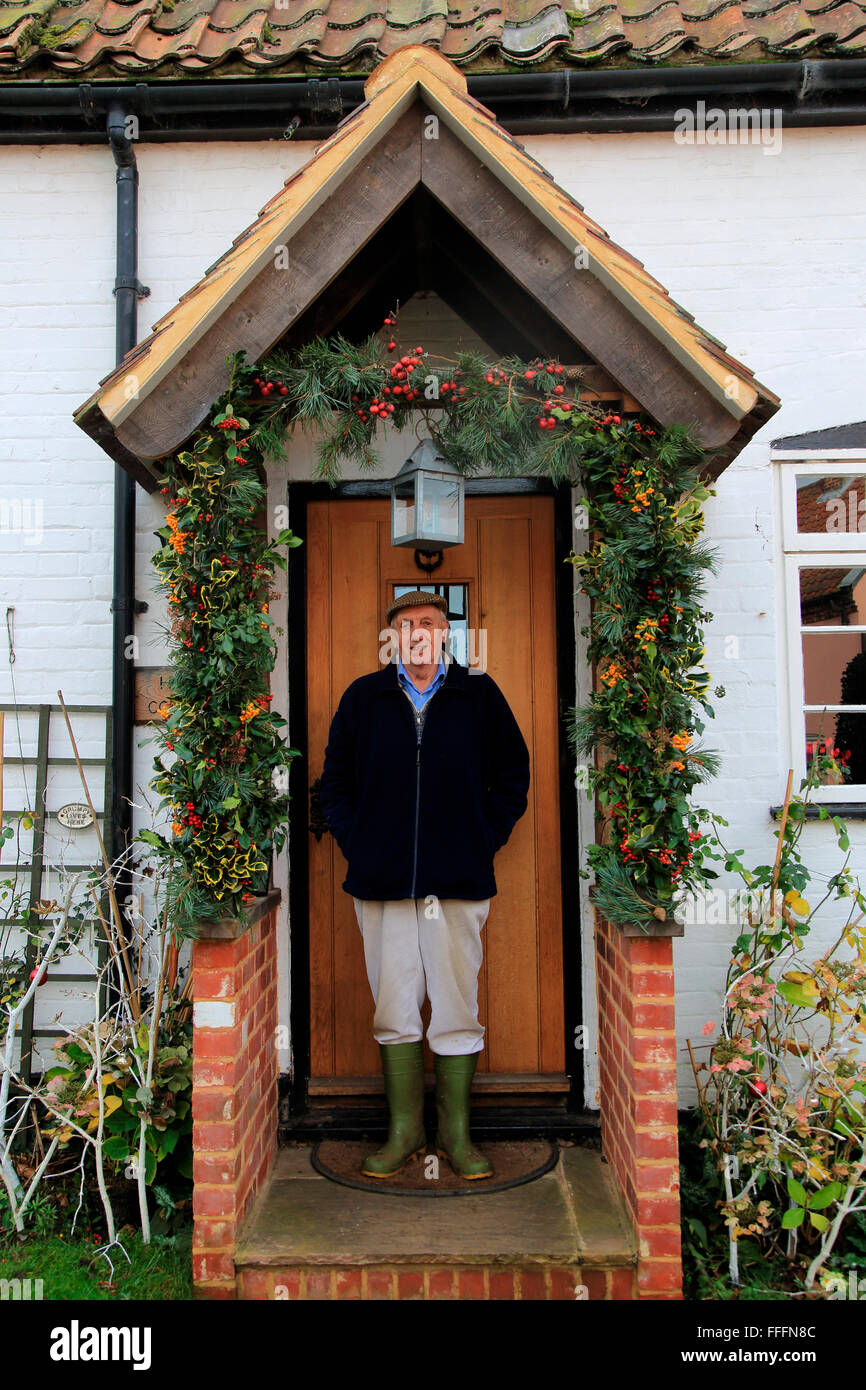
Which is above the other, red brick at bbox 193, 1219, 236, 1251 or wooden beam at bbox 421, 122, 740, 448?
wooden beam at bbox 421, 122, 740, 448

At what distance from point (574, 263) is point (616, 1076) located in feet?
8.55

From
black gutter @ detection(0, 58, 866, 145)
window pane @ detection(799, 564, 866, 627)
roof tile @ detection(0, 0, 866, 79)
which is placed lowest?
window pane @ detection(799, 564, 866, 627)

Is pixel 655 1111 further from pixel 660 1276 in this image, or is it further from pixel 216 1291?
pixel 216 1291

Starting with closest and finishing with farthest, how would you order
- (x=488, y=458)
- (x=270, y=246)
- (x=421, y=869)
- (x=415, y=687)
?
(x=270, y=246) < (x=488, y=458) < (x=421, y=869) < (x=415, y=687)

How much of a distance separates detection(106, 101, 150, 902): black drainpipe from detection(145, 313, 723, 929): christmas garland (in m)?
0.98

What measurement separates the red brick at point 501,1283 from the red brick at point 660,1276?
386 millimetres

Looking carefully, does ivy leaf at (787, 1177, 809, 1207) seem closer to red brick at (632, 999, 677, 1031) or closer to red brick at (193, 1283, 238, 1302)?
red brick at (632, 999, 677, 1031)

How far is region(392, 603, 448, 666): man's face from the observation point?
3271mm

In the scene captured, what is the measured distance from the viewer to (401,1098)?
10.6 ft

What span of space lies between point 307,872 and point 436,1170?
1.18 m

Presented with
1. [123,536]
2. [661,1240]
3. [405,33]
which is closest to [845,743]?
[661,1240]

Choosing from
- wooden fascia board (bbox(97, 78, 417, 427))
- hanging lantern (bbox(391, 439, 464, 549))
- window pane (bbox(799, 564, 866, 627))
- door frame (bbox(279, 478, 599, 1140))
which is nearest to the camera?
wooden fascia board (bbox(97, 78, 417, 427))

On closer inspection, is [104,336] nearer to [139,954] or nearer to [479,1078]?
[139,954]

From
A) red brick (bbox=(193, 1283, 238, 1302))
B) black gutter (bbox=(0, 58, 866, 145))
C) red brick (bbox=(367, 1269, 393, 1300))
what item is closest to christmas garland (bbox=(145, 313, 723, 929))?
red brick (bbox=(193, 1283, 238, 1302))
